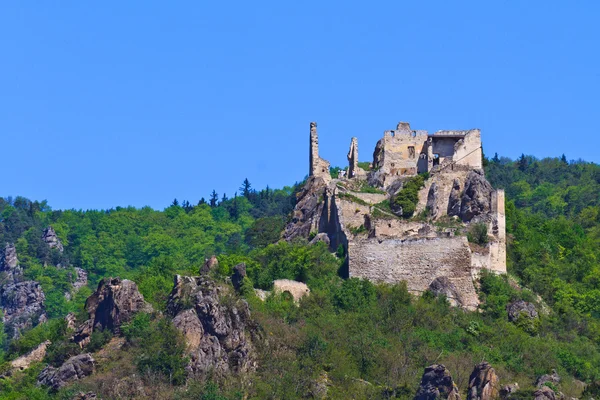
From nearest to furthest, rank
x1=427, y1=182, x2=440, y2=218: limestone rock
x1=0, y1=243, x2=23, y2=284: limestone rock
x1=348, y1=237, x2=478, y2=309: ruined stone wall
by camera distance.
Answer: x1=348, y1=237, x2=478, y2=309: ruined stone wall, x1=427, y1=182, x2=440, y2=218: limestone rock, x1=0, y1=243, x2=23, y2=284: limestone rock

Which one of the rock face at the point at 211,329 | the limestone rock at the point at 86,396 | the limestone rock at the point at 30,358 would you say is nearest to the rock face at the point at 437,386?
the rock face at the point at 211,329

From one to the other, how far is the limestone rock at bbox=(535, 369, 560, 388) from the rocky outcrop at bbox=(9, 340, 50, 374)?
18.8 metres

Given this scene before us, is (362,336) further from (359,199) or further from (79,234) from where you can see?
(79,234)

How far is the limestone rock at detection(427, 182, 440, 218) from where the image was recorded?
74.5m

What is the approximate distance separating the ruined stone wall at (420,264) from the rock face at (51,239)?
211ft

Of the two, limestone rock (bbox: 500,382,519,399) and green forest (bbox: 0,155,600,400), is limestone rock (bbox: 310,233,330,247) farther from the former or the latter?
limestone rock (bbox: 500,382,519,399)

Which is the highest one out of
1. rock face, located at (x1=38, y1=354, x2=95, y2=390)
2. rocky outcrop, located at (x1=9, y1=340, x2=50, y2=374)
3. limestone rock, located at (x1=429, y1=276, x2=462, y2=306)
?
limestone rock, located at (x1=429, y1=276, x2=462, y2=306)

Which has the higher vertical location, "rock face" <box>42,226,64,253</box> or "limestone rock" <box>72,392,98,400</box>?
"rock face" <box>42,226,64,253</box>

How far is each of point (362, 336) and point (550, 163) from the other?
83.3 m

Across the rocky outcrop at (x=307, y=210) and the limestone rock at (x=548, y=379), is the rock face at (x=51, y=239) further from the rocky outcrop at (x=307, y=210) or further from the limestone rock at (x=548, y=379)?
the limestone rock at (x=548, y=379)

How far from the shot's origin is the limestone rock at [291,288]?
67.1m

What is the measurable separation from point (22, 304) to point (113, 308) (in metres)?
55.1

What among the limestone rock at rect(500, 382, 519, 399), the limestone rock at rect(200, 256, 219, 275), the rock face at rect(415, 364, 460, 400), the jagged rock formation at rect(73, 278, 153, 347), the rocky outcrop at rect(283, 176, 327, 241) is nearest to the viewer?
the rock face at rect(415, 364, 460, 400)

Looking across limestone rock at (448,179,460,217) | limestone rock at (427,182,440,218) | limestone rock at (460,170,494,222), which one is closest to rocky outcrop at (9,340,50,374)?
limestone rock at (427,182,440,218)
